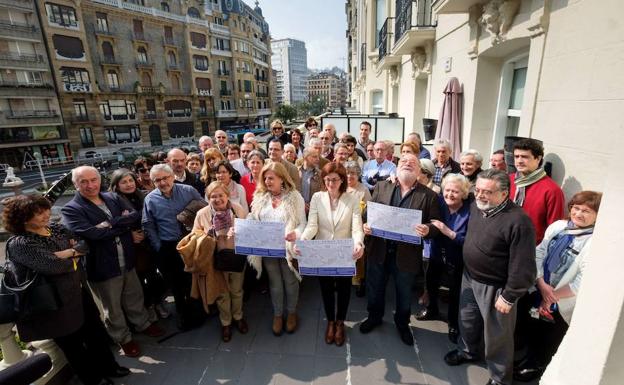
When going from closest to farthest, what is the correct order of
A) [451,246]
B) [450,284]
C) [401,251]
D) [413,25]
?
[401,251]
[451,246]
[450,284]
[413,25]

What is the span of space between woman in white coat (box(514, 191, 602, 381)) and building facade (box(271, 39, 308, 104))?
13983cm

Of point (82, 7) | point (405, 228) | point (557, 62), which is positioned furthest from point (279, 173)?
point (82, 7)

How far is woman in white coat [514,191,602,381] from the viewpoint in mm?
2207

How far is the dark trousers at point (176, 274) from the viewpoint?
3354mm

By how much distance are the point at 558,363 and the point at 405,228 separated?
138cm

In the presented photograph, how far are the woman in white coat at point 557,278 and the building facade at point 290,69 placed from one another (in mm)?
139826

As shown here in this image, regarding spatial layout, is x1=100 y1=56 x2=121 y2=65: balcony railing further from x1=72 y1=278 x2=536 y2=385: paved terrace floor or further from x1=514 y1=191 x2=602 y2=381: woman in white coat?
x1=514 y1=191 x2=602 y2=381: woman in white coat

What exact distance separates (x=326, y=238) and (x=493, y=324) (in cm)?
169

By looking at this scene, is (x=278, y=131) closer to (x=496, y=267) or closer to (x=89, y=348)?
(x=89, y=348)

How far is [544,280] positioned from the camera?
2.50 m

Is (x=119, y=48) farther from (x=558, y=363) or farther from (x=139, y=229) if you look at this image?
(x=558, y=363)

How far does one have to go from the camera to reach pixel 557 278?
2373mm

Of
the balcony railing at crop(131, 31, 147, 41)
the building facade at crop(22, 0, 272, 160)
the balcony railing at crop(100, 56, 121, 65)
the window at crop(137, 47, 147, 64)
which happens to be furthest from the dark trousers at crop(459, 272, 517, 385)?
the balcony railing at crop(131, 31, 147, 41)

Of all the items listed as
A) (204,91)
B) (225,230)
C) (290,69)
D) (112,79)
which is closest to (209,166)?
(225,230)
